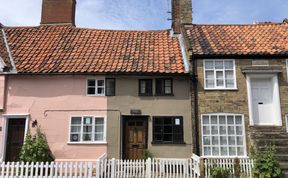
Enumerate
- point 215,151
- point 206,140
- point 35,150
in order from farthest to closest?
point 206,140
point 215,151
point 35,150

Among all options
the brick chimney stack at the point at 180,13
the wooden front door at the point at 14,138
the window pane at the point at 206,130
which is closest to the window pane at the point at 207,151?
the window pane at the point at 206,130

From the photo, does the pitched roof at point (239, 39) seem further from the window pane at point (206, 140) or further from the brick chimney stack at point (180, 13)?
the window pane at point (206, 140)

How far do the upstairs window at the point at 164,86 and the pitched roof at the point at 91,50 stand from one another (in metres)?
0.65

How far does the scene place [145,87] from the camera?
55.5 feet

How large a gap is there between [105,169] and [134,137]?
12.3 feet

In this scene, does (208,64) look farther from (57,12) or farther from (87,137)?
(57,12)

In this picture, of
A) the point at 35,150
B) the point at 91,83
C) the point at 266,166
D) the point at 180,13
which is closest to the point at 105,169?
the point at 35,150

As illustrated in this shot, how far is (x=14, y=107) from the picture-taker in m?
16.7

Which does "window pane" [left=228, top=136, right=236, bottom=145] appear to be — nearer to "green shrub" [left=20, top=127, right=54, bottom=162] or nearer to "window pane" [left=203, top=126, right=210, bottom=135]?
"window pane" [left=203, top=126, right=210, bottom=135]

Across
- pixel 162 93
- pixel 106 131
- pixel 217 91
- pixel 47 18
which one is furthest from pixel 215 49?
pixel 47 18

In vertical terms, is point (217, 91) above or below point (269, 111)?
above

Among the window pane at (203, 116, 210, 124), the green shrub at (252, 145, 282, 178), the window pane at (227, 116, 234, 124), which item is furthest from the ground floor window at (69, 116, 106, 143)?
the green shrub at (252, 145, 282, 178)

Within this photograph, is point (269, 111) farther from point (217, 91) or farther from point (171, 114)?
point (171, 114)

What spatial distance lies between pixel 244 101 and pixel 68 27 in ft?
41.9
